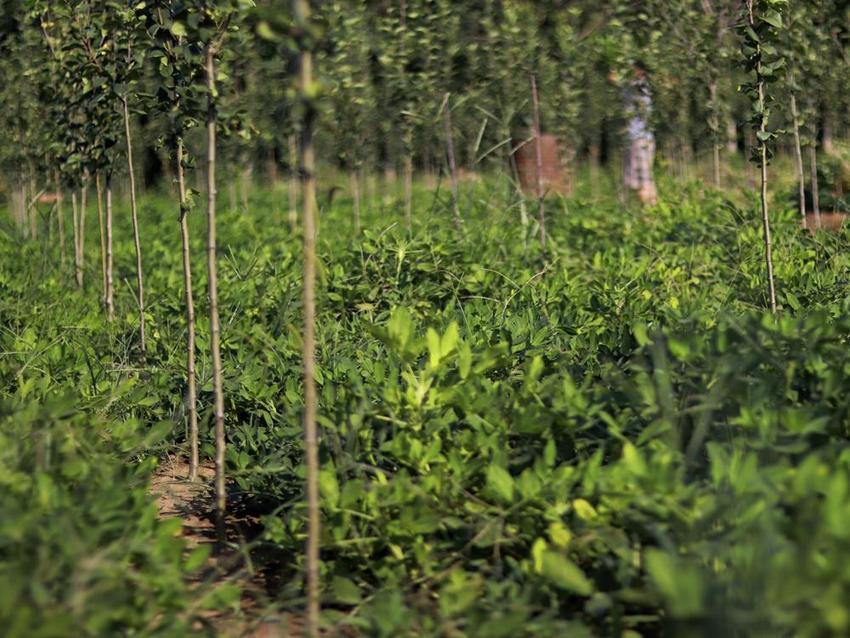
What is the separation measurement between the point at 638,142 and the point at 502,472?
39.4 ft

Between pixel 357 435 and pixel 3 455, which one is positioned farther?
pixel 357 435

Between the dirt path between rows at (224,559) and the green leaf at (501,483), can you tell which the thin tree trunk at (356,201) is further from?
the green leaf at (501,483)

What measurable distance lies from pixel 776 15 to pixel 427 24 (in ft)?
24.8

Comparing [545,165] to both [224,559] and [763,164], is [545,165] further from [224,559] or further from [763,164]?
[224,559]

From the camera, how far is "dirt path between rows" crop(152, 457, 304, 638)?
282 centimetres

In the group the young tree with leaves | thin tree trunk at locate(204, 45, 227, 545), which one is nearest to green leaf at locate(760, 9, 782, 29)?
the young tree with leaves

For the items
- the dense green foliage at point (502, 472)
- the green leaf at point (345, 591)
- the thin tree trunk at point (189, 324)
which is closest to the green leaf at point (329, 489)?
the dense green foliage at point (502, 472)

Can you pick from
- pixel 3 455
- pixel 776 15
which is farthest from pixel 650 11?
pixel 3 455

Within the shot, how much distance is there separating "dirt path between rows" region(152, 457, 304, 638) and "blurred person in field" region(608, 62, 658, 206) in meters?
9.87

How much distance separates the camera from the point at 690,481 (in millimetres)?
2986

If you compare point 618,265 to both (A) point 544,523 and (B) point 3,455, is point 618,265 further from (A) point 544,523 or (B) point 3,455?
(B) point 3,455

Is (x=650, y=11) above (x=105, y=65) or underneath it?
above

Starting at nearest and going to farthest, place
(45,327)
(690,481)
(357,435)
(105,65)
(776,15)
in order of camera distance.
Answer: (690,481), (357,435), (776,15), (45,327), (105,65)

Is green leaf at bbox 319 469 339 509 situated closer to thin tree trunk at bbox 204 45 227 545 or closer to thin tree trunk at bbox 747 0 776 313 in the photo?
thin tree trunk at bbox 204 45 227 545
